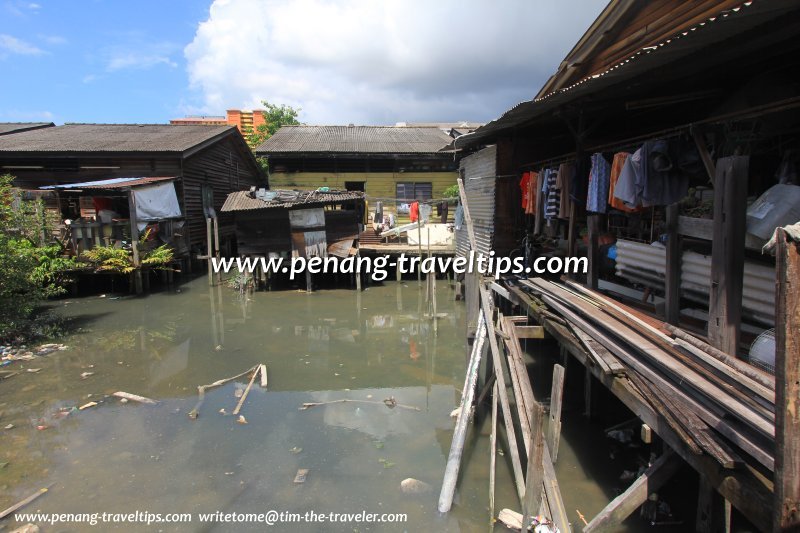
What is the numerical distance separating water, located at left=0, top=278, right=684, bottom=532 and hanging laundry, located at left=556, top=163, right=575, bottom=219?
3.19m

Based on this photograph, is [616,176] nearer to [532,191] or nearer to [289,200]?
[532,191]

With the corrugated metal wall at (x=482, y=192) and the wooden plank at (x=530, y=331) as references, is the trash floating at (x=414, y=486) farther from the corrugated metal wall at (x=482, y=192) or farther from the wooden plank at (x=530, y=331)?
the corrugated metal wall at (x=482, y=192)

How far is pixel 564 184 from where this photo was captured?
7.35m

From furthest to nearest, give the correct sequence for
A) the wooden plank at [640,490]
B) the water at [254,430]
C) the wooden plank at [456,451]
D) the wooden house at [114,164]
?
the wooden house at [114,164] < the water at [254,430] < the wooden plank at [456,451] < the wooden plank at [640,490]

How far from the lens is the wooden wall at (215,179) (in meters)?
18.5

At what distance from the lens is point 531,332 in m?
5.96

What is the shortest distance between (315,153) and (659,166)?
15.8 metres

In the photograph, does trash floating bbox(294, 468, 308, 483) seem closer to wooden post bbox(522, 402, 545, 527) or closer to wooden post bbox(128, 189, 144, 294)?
wooden post bbox(522, 402, 545, 527)

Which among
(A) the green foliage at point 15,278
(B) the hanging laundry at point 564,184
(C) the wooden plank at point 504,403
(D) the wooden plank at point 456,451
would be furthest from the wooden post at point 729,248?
(A) the green foliage at point 15,278

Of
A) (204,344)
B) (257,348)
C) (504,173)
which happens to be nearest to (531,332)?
(504,173)

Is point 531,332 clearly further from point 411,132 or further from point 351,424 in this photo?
point 411,132

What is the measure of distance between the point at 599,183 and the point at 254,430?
5.94 meters

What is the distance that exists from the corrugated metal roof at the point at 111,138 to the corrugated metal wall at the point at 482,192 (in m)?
11.1

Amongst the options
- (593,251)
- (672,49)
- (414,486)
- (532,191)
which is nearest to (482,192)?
(532,191)
